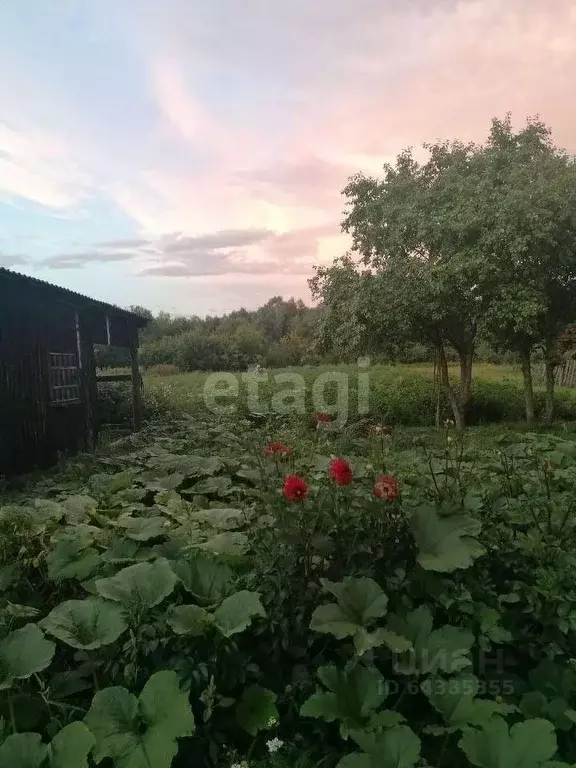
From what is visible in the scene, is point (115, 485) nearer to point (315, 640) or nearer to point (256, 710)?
point (315, 640)

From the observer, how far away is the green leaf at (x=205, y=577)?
6.98ft

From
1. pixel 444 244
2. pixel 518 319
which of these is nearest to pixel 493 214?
pixel 444 244

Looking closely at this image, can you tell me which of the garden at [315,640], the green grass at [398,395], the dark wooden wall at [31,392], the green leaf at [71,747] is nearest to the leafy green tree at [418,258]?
the green grass at [398,395]

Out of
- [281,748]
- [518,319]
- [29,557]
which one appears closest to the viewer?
[281,748]

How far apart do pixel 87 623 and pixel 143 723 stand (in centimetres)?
39

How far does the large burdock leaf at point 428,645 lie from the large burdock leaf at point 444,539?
163 millimetres

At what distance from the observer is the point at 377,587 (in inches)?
78.0

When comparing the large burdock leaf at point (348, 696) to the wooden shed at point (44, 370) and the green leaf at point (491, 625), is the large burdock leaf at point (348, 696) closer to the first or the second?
the green leaf at point (491, 625)

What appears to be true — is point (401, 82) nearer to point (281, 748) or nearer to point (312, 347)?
point (281, 748)

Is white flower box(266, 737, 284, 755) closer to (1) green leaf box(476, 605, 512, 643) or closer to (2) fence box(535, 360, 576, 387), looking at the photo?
(1) green leaf box(476, 605, 512, 643)

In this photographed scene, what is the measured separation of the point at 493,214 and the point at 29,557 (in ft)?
31.5

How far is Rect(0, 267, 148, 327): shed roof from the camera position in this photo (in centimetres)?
663

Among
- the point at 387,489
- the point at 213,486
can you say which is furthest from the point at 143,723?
the point at 213,486

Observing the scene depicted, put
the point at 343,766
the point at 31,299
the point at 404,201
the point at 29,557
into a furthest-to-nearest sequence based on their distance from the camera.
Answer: the point at 404,201, the point at 31,299, the point at 29,557, the point at 343,766
